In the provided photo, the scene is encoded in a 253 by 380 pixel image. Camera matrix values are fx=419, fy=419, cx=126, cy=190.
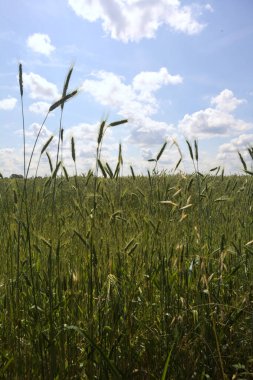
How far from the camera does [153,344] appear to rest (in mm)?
1877

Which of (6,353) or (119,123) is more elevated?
(119,123)

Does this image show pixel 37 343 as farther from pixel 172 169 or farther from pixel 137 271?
pixel 172 169

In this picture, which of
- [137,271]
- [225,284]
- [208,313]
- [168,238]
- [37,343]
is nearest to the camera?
[37,343]

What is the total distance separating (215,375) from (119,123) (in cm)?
117

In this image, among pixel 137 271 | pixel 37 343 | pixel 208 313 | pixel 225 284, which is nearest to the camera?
pixel 37 343

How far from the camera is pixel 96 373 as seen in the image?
1.71 m

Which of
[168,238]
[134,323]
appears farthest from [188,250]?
[134,323]

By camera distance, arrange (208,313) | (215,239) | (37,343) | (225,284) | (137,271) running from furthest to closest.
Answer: (215,239)
(225,284)
(137,271)
(208,313)
(37,343)

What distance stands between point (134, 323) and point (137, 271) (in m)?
0.28

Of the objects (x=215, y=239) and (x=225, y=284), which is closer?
(x=225, y=284)

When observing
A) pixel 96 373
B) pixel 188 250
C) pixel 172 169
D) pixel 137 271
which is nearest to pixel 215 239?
pixel 188 250

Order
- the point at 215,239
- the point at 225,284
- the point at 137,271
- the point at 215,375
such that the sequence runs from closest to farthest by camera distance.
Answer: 1. the point at 215,375
2. the point at 137,271
3. the point at 225,284
4. the point at 215,239

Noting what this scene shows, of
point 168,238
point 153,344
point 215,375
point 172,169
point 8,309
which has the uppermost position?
point 172,169

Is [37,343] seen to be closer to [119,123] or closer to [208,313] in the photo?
[208,313]
